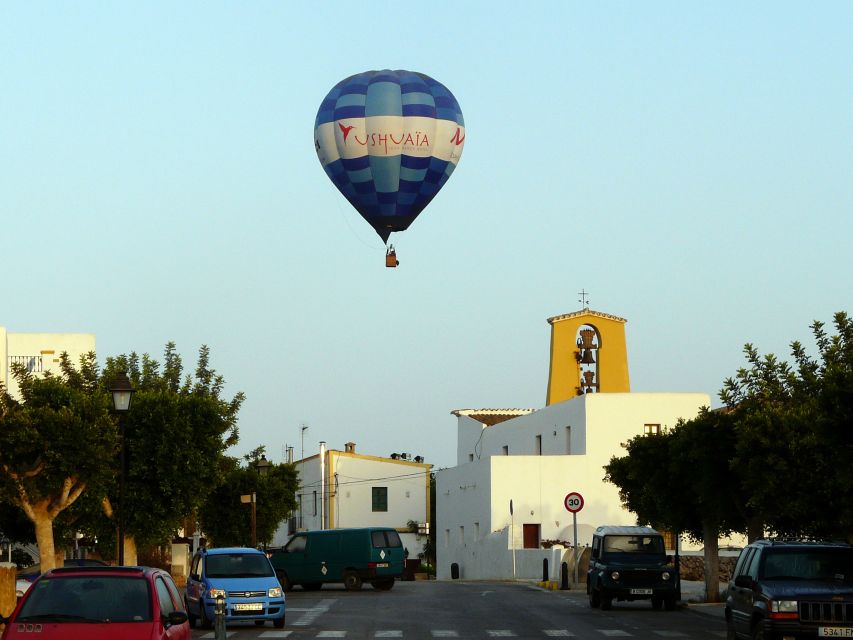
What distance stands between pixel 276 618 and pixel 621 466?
18371mm

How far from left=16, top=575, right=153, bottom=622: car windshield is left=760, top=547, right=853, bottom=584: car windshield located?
365 inches

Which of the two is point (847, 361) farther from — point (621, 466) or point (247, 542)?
point (247, 542)

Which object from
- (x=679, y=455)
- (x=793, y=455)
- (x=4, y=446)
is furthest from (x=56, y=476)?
(x=793, y=455)

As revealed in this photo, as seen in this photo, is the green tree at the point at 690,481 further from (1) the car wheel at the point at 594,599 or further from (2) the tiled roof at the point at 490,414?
(2) the tiled roof at the point at 490,414

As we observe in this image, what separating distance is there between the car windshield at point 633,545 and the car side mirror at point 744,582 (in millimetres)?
12932

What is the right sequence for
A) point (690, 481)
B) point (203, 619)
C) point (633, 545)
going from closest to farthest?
1. point (203, 619)
2. point (633, 545)
3. point (690, 481)

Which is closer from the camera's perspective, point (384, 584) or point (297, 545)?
point (384, 584)

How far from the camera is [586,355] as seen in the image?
77625 mm

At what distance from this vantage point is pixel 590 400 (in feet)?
232

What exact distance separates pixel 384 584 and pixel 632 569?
14.2 m

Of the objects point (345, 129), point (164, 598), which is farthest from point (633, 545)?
point (164, 598)

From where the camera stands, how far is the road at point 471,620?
2581cm

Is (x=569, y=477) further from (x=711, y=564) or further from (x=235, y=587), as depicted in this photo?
(x=235, y=587)

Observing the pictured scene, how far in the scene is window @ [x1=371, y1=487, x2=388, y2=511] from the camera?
9875 cm
